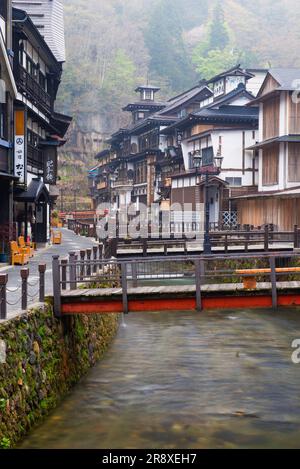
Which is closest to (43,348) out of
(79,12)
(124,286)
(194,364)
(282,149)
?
(124,286)

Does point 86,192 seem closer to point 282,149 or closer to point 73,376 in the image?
point 282,149

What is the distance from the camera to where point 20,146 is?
1148 inches

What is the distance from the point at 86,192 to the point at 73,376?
315ft

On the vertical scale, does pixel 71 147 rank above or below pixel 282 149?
above

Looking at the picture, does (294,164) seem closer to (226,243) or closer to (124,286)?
(226,243)

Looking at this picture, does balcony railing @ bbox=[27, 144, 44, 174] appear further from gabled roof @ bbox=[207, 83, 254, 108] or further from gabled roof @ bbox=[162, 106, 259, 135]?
gabled roof @ bbox=[207, 83, 254, 108]

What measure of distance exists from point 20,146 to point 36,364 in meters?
17.6

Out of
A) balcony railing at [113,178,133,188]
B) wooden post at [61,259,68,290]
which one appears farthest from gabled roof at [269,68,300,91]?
balcony railing at [113,178,133,188]

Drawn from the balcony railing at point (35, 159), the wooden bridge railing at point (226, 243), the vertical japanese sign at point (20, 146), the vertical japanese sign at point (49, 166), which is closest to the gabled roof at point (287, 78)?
the wooden bridge railing at point (226, 243)

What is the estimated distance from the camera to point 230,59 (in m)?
137

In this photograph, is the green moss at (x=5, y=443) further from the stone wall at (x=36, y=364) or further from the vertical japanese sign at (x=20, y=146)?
the vertical japanese sign at (x=20, y=146)

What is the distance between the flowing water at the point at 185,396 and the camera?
1330 cm

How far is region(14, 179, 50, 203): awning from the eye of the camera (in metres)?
33.5

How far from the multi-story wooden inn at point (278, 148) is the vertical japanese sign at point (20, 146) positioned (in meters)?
18.4
